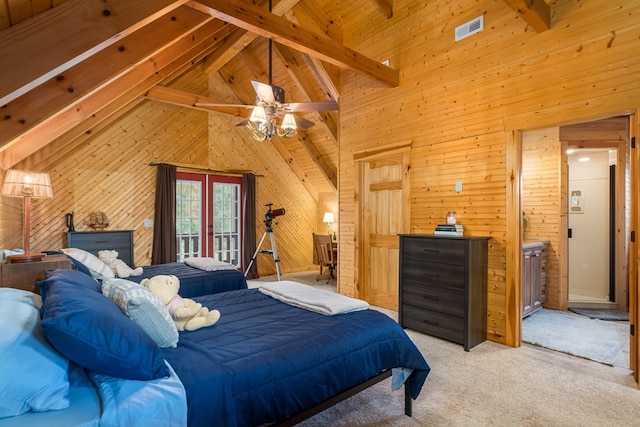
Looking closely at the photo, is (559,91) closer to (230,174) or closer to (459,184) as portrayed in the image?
(459,184)

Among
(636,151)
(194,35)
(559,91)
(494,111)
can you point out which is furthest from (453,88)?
(194,35)

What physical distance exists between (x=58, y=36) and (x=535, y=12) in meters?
3.42

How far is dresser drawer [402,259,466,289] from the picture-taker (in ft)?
10.5

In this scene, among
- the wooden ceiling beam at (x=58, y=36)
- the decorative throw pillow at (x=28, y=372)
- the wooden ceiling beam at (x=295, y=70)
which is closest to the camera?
the decorative throw pillow at (x=28, y=372)

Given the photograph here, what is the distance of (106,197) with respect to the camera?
5.23 meters

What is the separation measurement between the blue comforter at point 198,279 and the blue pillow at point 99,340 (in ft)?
7.50

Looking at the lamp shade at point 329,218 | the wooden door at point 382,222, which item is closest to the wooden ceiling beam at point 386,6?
the wooden door at point 382,222

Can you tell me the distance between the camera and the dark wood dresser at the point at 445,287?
317cm

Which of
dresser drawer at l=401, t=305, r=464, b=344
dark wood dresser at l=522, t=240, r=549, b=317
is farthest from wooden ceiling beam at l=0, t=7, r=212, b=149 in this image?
dark wood dresser at l=522, t=240, r=549, b=317

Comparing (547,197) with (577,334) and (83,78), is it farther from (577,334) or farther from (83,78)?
(83,78)

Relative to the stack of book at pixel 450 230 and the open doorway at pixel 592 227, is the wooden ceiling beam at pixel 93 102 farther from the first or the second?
the open doorway at pixel 592 227

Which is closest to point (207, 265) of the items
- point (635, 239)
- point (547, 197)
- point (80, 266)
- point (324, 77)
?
point (80, 266)

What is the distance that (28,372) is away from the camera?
1.08 metres

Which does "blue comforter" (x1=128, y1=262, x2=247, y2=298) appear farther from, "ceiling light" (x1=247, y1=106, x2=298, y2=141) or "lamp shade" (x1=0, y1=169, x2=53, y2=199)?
"ceiling light" (x1=247, y1=106, x2=298, y2=141)
